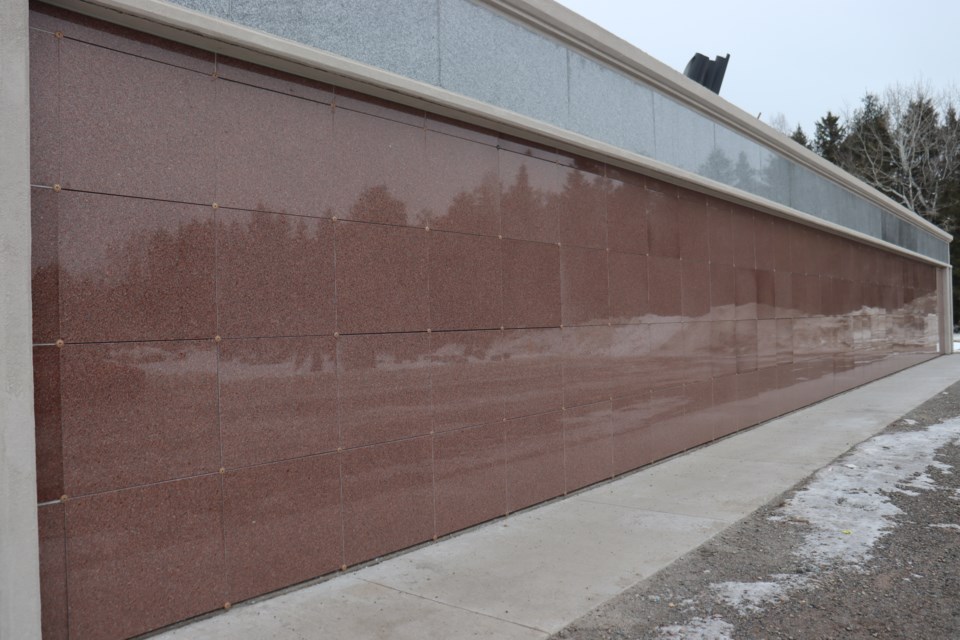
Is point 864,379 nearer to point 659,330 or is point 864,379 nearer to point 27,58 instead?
point 659,330

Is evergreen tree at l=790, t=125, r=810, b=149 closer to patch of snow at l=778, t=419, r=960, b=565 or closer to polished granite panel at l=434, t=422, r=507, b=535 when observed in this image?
patch of snow at l=778, t=419, r=960, b=565

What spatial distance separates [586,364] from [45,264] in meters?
5.02

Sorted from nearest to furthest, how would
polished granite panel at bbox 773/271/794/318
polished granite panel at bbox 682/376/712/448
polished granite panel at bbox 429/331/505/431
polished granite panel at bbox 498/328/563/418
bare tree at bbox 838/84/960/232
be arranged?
1. polished granite panel at bbox 429/331/505/431
2. polished granite panel at bbox 498/328/563/418
3. polished granite panel at bbox 682/376/712/448
4. polished granite panel at bbox 773/271/794/318
5. bare tree at bbox 838/84/960/232

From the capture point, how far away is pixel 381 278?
210 inches

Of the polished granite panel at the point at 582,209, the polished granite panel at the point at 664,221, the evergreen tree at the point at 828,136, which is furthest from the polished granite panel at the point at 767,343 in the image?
the evergreen tree at the point at 828,136

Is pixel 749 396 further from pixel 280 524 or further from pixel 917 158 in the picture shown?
pixel 917 158

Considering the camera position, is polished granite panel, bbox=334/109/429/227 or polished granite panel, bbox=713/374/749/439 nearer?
polished granite panel, bbox=334/109/429/227

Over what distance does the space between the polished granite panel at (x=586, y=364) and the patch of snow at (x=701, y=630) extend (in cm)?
314

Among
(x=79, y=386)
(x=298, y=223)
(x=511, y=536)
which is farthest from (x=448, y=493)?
(x=79, y=386)

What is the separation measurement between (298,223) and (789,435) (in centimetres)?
823

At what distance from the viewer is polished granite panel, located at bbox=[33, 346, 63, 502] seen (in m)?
3.62

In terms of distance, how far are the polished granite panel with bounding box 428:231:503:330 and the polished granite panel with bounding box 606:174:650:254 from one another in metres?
2.03

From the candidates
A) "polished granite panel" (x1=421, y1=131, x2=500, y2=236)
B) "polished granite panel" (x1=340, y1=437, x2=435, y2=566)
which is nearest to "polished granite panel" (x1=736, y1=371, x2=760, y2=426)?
"polished granite panel" (x1=421, y1=131, x2=500, y2=236)

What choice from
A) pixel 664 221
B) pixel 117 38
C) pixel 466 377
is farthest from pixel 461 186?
pixel 664 221
